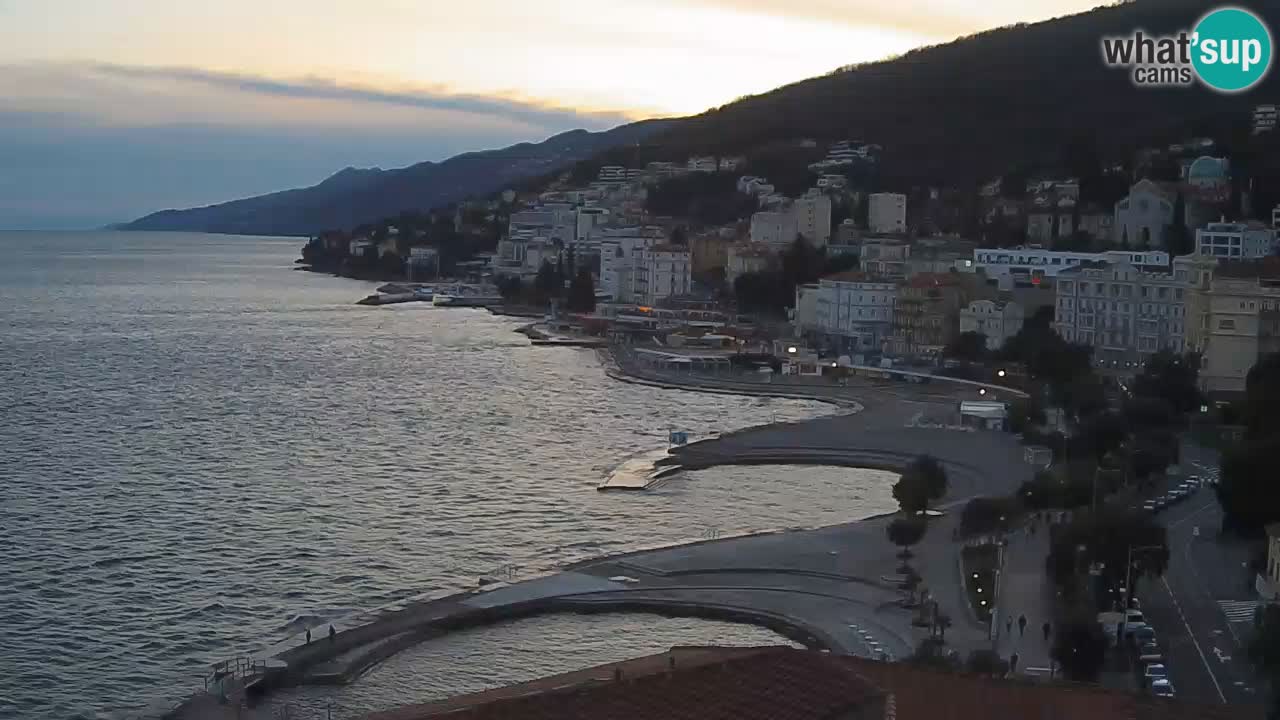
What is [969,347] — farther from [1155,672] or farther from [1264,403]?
[1155,672]

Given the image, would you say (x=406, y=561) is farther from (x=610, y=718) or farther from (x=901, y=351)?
(x=901, y=351)

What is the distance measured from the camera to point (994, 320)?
23.2m

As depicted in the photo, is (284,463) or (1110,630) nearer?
(1110,630)

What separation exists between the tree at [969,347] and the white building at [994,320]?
0.13m

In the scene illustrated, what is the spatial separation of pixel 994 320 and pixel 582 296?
14.9 meters

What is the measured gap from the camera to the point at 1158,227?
27.6 metres

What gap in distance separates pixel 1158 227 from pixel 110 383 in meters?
19.1

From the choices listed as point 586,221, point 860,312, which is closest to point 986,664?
point 860,312

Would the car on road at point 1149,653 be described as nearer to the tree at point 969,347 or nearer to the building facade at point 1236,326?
the building facade at point 1236,326

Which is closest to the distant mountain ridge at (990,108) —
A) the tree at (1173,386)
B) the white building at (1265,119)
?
the white building at (1265,119)

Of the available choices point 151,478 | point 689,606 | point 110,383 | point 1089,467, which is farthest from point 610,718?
point 110,383

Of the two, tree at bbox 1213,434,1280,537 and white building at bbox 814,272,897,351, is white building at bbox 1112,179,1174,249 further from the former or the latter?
tree at bbox 1213,434,1280,537

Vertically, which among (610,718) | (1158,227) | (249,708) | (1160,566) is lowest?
(249,708)

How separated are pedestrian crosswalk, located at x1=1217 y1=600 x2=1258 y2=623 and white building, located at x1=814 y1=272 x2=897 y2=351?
1740 centimetres
